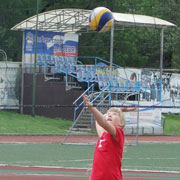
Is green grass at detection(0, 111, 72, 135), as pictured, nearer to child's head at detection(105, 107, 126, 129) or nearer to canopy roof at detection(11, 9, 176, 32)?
canopy roof at detection(11, 9, 176, 32)

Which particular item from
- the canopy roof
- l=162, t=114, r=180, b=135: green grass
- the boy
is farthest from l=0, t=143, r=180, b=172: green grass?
the canopy roof

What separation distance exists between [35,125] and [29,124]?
30 cm

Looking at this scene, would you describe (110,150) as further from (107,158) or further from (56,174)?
(56,174)

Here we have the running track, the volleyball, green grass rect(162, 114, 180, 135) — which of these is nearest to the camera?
the running track

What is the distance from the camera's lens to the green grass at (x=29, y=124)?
23.9 meters

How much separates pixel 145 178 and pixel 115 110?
6.35m

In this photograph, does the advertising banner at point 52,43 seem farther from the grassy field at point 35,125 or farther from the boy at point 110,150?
the boy at point 110,150

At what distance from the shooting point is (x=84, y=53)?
44500 mm

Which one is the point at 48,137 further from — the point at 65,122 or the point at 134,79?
the point at 134,79

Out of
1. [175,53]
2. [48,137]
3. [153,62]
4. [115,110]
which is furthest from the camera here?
[153,62]

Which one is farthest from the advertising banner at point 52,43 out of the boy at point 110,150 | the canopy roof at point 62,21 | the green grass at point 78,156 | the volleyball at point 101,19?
the boy at point 110,150

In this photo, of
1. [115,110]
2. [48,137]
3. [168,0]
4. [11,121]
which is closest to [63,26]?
[11,121]

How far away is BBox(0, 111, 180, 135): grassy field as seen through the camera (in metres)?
24.0

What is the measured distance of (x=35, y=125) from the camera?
84.0 feet
